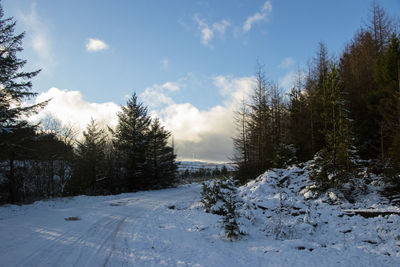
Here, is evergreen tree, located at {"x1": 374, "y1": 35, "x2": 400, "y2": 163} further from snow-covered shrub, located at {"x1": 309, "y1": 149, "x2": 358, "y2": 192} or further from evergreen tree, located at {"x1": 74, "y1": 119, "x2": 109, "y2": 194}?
evergreen tree, located at {"x1": 74, "y1": 119, "x2": 109, "y2": 194}

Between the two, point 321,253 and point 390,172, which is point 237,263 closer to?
point 321,253

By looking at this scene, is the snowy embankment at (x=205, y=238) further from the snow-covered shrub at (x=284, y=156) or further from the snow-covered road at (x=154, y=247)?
the snow-covered shrub at (x=284, y=156)

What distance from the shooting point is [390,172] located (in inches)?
341

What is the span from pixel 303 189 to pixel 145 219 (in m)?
8.42

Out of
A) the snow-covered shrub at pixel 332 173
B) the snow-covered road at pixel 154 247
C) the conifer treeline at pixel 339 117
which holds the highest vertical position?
the conifer treeline at pixel 339 117

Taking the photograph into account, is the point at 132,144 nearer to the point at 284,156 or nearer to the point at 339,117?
the point at 284,156

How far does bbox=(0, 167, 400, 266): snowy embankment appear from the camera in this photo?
4801 millimetres

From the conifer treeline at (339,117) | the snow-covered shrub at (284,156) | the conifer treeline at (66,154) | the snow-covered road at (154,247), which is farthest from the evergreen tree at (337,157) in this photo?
the conifer treeline at (66,154)

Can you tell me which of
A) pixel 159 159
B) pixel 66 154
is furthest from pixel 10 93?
pixel 159 159

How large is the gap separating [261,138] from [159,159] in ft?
47.4

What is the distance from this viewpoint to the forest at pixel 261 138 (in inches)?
418

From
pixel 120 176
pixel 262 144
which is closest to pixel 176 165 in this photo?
pixel 120 176

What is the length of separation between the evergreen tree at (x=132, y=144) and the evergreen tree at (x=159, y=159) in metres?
0.97

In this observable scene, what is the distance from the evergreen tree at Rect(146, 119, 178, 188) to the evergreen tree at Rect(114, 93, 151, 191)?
0.97 m
